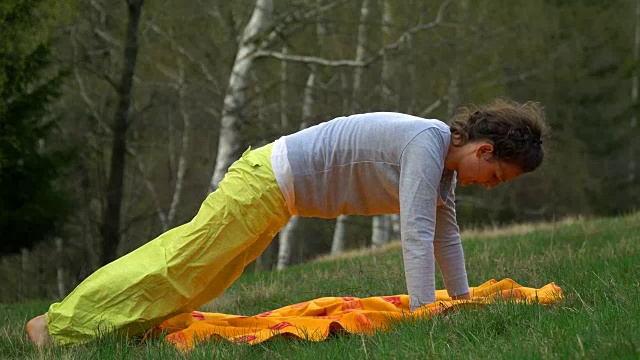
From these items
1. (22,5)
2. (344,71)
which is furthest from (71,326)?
(344,71)

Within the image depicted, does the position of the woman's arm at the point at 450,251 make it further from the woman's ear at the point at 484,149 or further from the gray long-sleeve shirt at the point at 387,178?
the woman's ear at the point at 484,149

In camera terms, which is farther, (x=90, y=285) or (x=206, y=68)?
(x=206, y=68)

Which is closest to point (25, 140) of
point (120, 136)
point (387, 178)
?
point (120, 136)

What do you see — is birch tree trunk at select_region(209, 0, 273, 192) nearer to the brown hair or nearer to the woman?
the woman

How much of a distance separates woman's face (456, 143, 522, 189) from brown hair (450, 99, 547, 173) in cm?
3

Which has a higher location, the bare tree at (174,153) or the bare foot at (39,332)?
the bare tree at (174,153)

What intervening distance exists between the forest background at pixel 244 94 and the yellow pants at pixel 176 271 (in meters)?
1.61

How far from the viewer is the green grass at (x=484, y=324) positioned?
136 inches

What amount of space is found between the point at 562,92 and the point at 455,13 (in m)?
7.42

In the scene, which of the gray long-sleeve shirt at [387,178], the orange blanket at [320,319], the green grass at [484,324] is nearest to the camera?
the green grass at [484,324]

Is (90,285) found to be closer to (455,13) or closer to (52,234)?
(52,234)

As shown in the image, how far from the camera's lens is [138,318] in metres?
4.80

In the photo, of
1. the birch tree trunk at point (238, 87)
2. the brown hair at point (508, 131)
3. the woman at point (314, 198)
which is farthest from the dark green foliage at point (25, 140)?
the brown hair at point (508, 131)

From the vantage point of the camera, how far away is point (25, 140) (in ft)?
44.4
